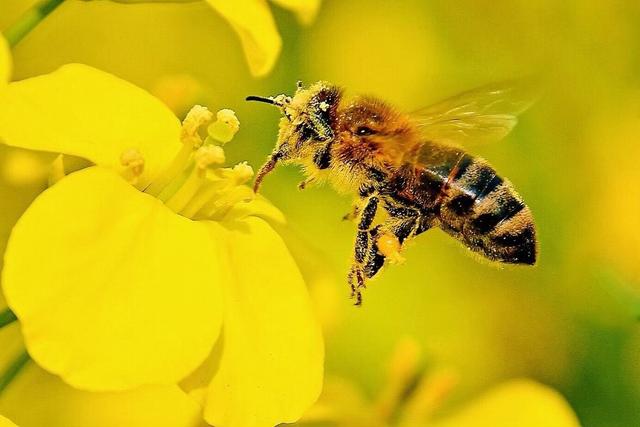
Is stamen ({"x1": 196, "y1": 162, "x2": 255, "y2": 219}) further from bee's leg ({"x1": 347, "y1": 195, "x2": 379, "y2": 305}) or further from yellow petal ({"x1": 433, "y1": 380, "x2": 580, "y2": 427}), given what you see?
yellow petal ({"x1": 433, "y1": 380, "x2": 580, "y2": 427})

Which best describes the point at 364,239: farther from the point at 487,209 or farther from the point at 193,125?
the point at 193,125

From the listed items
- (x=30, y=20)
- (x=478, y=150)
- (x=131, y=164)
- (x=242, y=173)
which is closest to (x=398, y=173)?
(x=242, y=173)

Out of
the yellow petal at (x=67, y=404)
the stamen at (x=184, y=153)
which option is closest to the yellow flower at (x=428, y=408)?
the yellow petal at (x=67, y=404)

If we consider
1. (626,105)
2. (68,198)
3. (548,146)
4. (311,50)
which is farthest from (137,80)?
(68,198)

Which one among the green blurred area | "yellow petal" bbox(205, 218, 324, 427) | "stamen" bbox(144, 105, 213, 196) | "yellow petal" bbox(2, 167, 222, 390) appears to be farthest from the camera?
the green blurred area

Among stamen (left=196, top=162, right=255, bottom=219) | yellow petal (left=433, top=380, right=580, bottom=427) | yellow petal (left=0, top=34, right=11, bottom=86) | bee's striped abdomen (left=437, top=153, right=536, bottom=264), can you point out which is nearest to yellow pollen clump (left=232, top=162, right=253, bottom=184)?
stamen (left=196, top=162, right=255, bottom=219)

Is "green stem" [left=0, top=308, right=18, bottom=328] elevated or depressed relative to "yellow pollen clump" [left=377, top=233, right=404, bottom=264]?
depressed

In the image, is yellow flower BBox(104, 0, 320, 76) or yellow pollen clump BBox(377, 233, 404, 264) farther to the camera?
yellow pollen clump BBox(377, 233, 404, 264)
